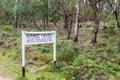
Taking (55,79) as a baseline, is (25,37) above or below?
above

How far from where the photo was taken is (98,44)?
431 inches

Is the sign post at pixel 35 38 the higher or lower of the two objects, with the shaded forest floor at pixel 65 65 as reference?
higher

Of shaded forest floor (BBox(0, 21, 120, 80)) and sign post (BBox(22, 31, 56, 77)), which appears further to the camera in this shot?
sign post (BBox(22, 31, 56, 77))

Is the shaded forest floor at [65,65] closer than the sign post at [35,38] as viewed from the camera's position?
Yes

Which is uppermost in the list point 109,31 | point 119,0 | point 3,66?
point 119,0

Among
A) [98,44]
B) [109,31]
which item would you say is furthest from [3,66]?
[109,31]

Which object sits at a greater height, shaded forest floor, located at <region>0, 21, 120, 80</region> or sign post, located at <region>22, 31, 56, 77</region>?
sign post, located at <region>22, 31, 56, 77</region>

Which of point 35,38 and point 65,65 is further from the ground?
point 35,38

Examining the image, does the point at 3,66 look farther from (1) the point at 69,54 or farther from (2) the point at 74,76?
(2) the point at 74,76

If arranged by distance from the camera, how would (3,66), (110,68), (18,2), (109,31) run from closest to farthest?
(110,68) → (3,66) → (109,31) → (18,2)

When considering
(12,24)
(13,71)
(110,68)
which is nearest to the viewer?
(110,68)

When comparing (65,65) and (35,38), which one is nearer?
(35,38)

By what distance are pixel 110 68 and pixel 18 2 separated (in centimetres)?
1495

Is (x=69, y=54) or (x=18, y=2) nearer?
(x=69, y=54)
